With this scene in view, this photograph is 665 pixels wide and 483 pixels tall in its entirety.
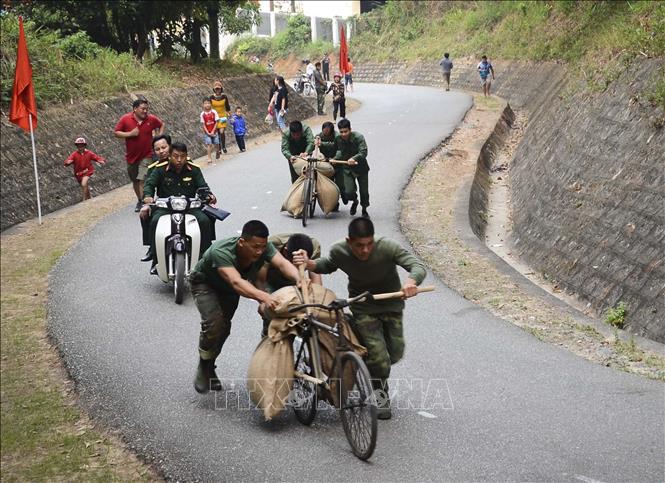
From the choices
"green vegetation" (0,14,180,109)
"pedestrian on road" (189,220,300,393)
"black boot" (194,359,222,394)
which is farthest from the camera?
"green vegetation" (0,14,180,109)

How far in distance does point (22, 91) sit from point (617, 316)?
9.82 meters

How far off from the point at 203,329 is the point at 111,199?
11.8 meters

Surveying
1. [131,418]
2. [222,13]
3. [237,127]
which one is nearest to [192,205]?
[131,418]

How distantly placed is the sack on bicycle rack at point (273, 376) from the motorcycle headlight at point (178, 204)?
429 centimetres

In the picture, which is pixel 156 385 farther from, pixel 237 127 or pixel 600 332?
pixel 237 127

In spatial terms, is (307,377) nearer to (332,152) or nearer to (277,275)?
(277,275)

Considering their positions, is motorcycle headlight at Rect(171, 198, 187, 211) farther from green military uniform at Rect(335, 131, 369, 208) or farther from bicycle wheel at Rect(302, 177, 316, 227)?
green military uniform at Rect(335, 131, 369, 208)

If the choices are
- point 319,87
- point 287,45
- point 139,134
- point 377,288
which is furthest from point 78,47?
point 287,45

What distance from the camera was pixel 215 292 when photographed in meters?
8.03

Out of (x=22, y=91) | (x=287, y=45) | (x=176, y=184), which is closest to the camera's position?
(x=176, y=184)

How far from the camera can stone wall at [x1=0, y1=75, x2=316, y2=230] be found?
57.9 feet

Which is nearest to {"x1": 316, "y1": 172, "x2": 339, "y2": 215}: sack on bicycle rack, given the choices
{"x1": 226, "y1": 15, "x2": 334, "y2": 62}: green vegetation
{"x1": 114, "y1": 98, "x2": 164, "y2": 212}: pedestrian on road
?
{"x1": 114, "y1": 98, "x2": 164, "y2": 212}: pedestrian on road

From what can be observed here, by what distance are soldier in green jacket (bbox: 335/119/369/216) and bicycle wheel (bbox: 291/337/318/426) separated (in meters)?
8.11

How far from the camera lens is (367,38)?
6619cm
